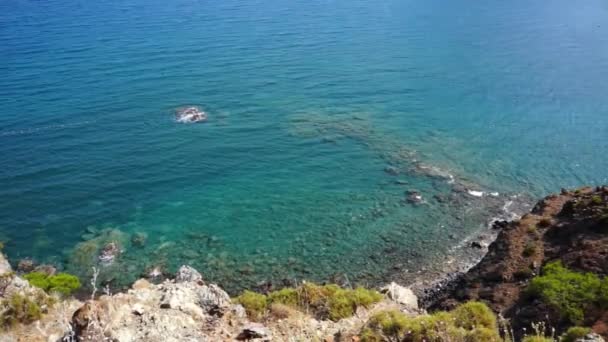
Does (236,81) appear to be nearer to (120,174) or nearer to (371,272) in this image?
(120,174)

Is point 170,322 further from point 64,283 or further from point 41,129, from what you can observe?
point 41,129

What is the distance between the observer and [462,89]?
80250 mm

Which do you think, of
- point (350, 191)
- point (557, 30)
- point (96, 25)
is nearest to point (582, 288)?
point (350, 191)

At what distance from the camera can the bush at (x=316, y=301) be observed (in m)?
24.5

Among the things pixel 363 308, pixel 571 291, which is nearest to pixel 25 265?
pixel 363 308

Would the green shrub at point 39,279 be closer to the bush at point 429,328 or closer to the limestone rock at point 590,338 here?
the bush at point 429,328

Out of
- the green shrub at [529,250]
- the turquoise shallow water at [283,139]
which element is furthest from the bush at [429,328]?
the turquoise shallow water at [283,139]

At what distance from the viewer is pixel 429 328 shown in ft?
64.7

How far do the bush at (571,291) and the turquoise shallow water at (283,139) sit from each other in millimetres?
15244

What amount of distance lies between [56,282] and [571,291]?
34.8 meters

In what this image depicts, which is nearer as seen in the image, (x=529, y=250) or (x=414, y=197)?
(x=529, y=250)

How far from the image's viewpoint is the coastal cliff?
19.6 m

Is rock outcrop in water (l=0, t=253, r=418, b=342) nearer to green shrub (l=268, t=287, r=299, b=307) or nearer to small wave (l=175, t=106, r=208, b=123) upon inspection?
green shrub (l=268, t=287, r=299, b=307)

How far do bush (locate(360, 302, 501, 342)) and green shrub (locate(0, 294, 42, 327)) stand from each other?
15.4 m
